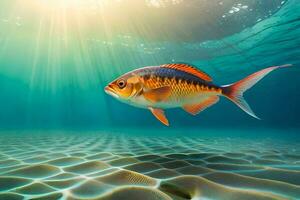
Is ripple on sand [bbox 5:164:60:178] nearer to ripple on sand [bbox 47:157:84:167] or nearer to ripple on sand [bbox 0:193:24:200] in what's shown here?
ripple on sand [bbox 47:157:84:167]

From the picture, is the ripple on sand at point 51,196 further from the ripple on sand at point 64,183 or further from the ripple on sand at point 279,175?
the ripple on sand at point 279,175

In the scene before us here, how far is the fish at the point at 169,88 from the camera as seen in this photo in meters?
4.20

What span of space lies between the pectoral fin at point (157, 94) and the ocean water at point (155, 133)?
1103 mm

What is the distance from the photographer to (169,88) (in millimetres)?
4172

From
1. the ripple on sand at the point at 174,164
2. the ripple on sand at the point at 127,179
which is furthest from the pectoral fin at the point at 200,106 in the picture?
the ripple on sand at the point at 127,179

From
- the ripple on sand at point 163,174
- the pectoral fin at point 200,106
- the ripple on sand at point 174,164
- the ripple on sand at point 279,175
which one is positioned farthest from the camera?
the pectoral fin at point 200,106

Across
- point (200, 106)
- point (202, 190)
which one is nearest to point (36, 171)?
point (202, 190)

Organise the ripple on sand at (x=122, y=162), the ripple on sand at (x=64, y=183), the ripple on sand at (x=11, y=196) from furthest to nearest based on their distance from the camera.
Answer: the ripple on sand at (x=122, y=162) < the ripple on sand at (x=64, y=183) < the ripple on sand at (x=11, y=196)

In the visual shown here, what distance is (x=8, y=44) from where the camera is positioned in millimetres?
46906

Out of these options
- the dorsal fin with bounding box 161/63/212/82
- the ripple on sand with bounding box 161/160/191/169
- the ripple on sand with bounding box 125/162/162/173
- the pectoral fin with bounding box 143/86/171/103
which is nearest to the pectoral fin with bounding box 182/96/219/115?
the dorsal fin with bounding box 161/63/212/82

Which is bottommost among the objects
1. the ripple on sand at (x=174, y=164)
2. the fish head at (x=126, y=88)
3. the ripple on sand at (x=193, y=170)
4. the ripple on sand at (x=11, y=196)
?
the ripple on sand at (x=11, y=196)

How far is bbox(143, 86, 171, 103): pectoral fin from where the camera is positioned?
410 cm

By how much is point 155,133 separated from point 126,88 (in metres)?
19.8

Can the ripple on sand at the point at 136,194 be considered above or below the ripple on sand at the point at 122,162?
below
